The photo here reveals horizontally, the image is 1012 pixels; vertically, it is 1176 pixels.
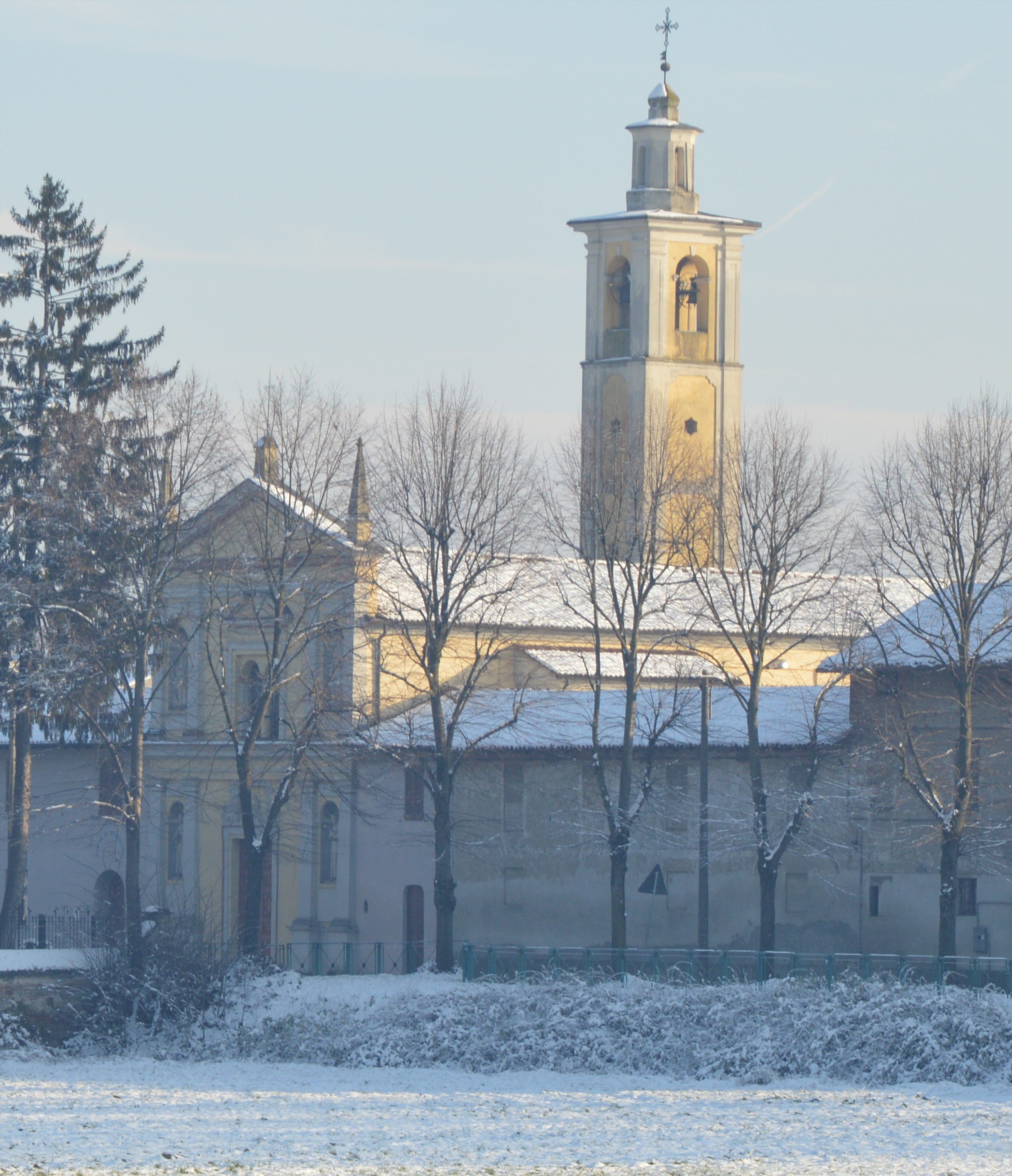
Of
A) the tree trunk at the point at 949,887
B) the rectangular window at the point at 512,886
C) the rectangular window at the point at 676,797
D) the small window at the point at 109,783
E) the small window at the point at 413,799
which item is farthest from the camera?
the small window at the point at 109,783

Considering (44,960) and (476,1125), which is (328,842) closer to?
(44,960)

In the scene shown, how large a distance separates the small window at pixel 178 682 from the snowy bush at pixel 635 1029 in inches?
450

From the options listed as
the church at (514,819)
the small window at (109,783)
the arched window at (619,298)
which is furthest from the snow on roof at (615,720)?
the arched window at (619,298)

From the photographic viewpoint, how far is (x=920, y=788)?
37250 millimetres

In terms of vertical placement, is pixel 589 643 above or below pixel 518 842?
above

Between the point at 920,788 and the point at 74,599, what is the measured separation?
16.1 metres

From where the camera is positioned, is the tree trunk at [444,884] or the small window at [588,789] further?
the small window at [588,789]

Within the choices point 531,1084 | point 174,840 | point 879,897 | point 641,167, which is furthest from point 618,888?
point 641,167

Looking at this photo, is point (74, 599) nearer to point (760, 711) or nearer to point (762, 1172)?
point (760, 711)

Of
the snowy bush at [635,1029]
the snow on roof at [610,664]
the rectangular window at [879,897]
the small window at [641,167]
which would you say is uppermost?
the small window at [641,167]

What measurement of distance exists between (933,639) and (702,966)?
758cm

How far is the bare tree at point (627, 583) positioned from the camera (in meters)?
39.6

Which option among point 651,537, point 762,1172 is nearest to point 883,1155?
point 762,1172

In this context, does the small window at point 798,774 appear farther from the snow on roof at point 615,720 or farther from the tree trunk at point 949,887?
the tree trunk at point 949,887
